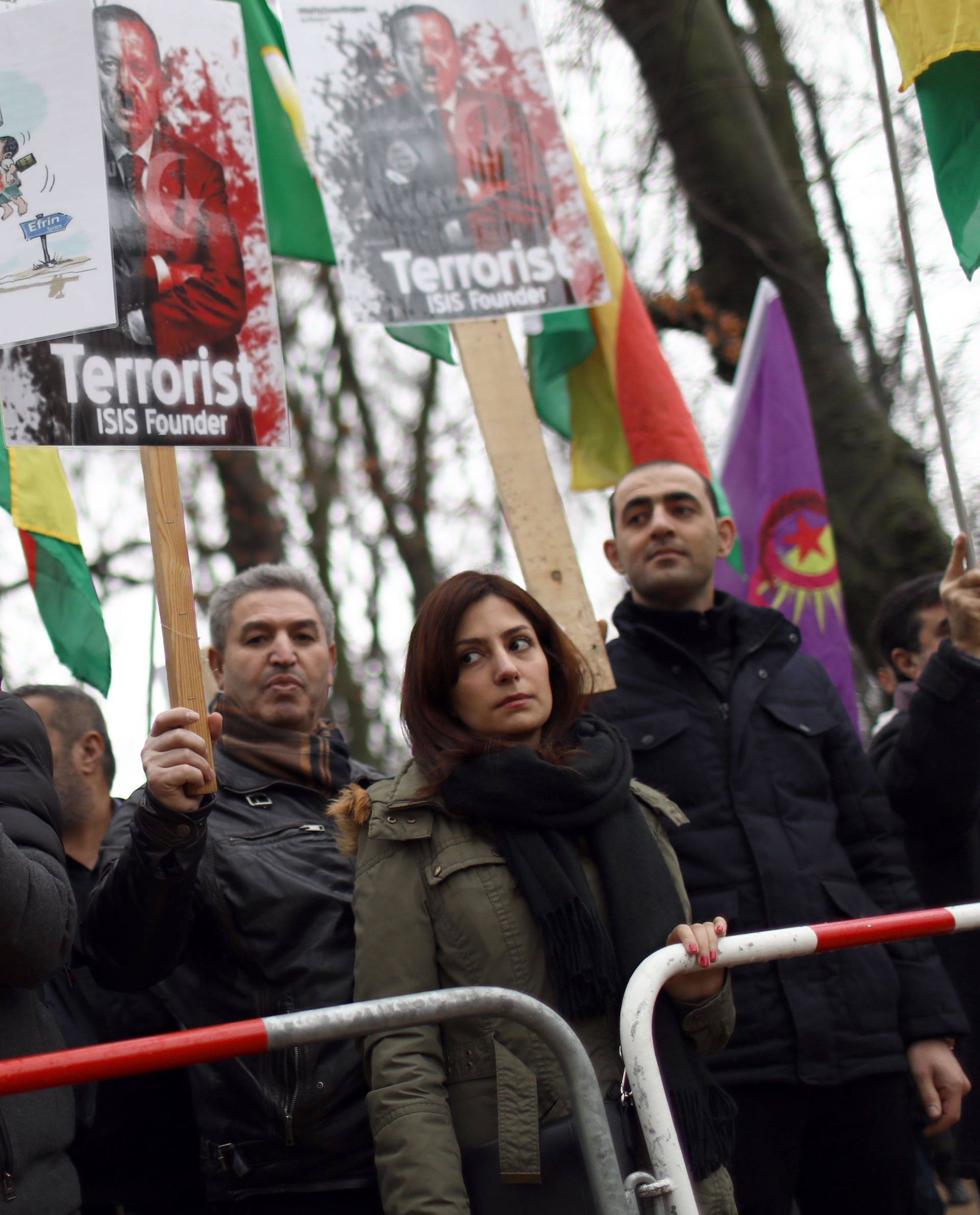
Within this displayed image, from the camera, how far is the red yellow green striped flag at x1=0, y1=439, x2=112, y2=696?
3.81 m

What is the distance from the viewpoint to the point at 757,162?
6156mm

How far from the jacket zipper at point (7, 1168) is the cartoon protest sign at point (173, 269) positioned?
3.88 feet

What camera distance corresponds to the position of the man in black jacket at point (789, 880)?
268 centimetres

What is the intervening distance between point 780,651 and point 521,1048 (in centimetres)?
131

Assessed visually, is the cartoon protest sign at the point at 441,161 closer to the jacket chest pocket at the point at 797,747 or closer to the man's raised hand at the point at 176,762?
the jacket chest pocket at the point at 797,747

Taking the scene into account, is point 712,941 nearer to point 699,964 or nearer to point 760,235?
point 699,964

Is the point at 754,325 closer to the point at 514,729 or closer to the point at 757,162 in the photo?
the point at 757,162

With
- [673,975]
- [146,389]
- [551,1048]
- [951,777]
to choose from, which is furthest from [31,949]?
[951,777]

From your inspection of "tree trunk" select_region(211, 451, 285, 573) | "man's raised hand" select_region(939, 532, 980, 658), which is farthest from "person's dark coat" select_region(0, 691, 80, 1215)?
"tree trunk" select_region(211, 451, 285, 573)

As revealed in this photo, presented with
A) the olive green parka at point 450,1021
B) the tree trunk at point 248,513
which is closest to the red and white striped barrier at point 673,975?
the olive green parka at point 450,1021

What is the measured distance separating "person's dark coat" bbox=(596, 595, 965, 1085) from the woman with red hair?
379 millimetres

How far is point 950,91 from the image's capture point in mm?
3092

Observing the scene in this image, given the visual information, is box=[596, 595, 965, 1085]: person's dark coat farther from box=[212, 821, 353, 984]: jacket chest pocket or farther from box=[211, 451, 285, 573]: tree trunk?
box=[211, 451, 285, 573]: tree trunk

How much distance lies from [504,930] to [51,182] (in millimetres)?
1631
